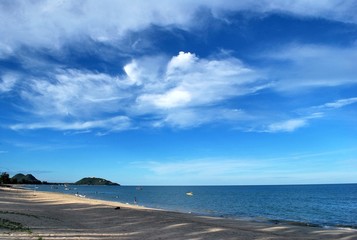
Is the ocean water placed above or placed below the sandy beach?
below

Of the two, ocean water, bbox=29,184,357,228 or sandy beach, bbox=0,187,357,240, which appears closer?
sandy beach, bbox=0,187,357,240

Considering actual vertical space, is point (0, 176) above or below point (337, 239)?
above

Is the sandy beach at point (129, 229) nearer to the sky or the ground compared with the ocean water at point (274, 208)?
nearer to the sky

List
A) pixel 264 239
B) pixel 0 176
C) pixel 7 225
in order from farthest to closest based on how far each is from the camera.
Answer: pixel 0 176, pixel 264 239, pixel 7 225

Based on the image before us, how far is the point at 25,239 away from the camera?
39.5 feet

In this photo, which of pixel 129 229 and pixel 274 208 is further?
pixel 274 208

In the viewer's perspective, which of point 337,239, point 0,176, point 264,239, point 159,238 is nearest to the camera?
point 159,238

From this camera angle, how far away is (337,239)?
68.0 ft

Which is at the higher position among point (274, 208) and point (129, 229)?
point (129, 229)

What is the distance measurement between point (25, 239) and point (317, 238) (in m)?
17.0

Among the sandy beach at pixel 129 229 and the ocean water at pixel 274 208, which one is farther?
the ocean water at pixel 274 208

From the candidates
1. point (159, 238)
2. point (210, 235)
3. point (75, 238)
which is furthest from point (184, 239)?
point (75, 238)

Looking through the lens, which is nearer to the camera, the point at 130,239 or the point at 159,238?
the point at 130,239

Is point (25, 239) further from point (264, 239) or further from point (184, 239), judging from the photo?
point (264, 239)
